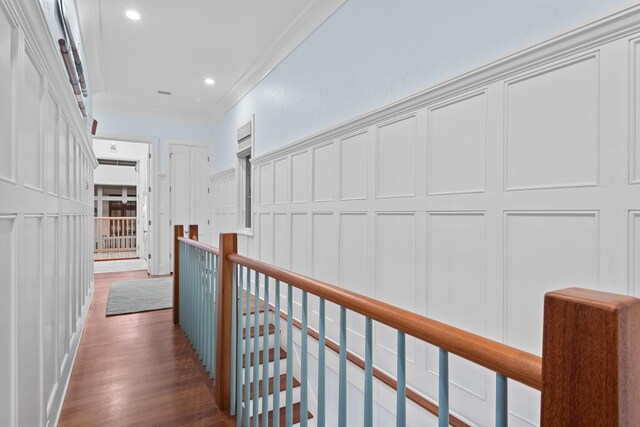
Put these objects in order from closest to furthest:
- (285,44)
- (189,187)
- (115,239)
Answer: (285,44) < (189,187) < (115,239)

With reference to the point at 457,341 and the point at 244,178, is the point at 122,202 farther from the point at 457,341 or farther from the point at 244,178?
the point at 457,341

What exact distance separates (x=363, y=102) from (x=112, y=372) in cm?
254

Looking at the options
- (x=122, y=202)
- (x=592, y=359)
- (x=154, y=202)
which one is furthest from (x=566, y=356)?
(x=122, y=202)

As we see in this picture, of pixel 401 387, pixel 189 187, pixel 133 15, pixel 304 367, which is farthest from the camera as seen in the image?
pixel 189 187

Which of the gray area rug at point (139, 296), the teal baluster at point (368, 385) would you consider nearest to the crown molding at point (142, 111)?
the gray area rug at point (139, 296)

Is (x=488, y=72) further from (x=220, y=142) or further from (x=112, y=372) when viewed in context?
(x=220, y=142)

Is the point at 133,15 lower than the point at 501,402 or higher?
higher

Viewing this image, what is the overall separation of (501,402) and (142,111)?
20.6 ft

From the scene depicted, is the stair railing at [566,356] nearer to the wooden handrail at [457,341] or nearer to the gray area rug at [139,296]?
the wooden handrail at [457,341]

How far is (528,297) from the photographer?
1.47m

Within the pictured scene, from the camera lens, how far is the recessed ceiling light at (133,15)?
3068 millimetres

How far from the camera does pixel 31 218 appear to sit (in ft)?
4.08

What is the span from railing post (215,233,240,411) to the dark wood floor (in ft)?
0.44

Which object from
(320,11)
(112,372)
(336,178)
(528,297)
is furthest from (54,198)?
(320,11)
